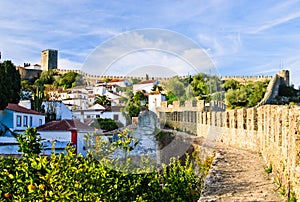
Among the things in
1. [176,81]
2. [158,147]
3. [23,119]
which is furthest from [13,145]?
[176,81]

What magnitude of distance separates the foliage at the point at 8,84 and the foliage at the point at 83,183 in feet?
52.5

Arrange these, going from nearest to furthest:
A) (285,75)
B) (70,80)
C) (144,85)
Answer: (144,85)
(70,80)
(285,75)

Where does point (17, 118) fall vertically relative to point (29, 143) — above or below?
above

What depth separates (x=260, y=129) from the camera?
8.59m

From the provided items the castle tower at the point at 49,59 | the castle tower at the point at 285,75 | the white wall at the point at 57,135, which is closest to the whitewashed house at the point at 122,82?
the white wall at the point at 57,135

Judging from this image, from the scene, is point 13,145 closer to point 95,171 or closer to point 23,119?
point 23,119

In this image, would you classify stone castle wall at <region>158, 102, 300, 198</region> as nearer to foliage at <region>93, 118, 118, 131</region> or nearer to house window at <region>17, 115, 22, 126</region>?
foliage at <region>93, 118, 118, 131</region>

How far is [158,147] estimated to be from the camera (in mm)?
6996

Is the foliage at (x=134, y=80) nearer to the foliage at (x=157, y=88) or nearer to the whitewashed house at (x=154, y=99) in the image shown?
the foliage at (x=157, y=88)

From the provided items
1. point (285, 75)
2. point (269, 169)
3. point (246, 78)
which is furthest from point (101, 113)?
point (246, 78)

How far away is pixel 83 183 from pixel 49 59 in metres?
71.9

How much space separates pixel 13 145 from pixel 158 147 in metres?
14.4

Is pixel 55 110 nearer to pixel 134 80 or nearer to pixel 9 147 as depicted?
pixel 9 147

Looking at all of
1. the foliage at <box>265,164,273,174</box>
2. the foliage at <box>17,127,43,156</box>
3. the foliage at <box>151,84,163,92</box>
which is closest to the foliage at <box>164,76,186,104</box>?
the foliage at <box>151,84,163,92</box>
